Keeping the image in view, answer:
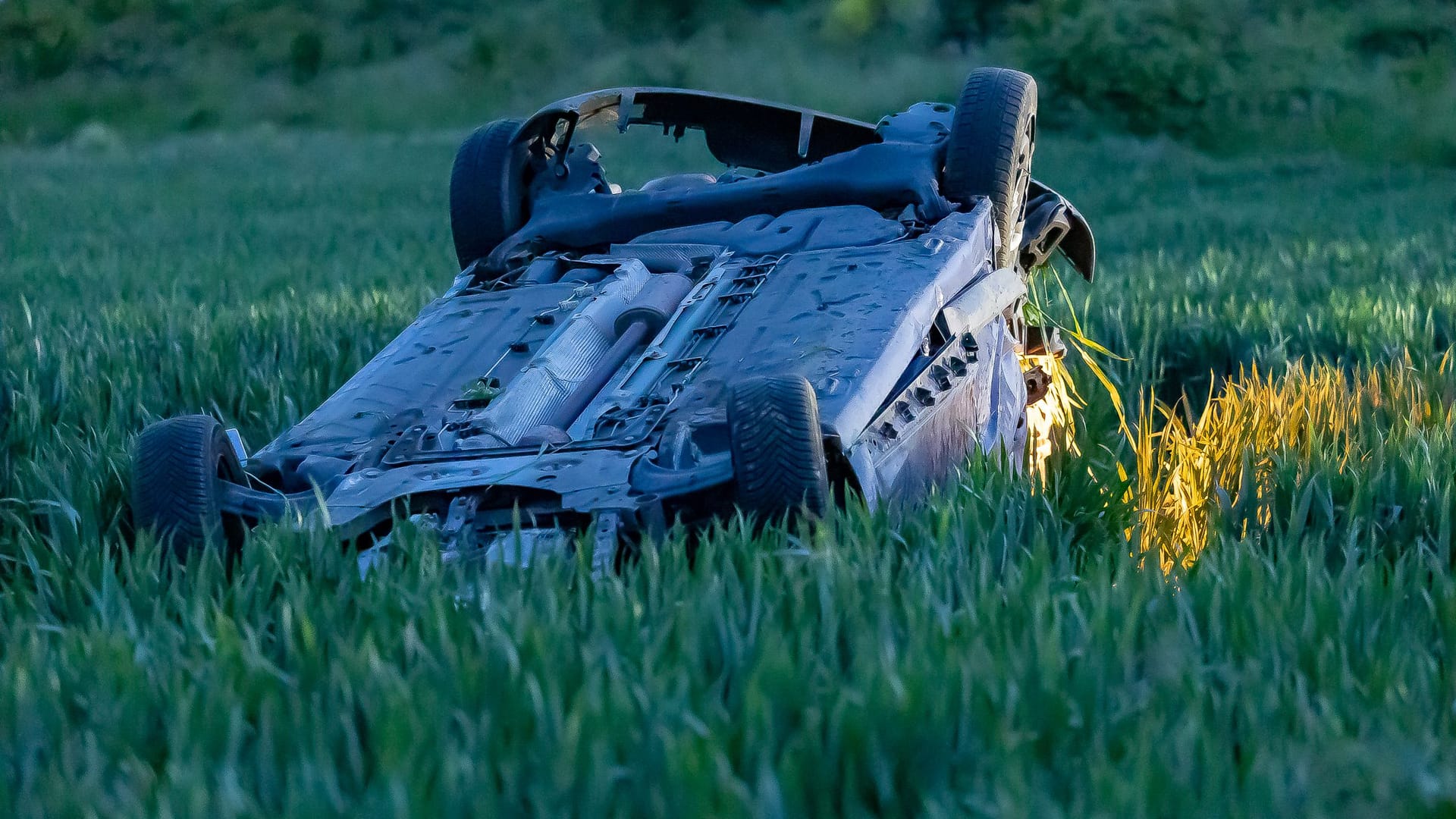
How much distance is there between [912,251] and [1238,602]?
190 cm

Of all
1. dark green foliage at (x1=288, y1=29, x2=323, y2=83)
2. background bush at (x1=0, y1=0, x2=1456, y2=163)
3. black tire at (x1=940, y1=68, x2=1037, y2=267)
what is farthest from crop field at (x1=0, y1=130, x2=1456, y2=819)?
dark green foliage at (x1=288, y1=29, x2=323, y2=83)

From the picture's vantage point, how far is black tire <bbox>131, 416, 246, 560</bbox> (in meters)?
3.23

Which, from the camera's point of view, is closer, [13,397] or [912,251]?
[912,251]

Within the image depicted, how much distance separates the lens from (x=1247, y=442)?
4.05 m

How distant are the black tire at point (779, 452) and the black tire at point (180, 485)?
109 centimetres

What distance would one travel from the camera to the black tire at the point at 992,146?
476 cm

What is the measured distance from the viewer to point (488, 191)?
16.9 feet

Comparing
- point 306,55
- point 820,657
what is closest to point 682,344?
point 820,657

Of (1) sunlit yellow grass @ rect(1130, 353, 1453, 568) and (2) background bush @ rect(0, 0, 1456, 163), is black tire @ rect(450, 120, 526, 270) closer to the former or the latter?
(1) sunlit yellow grass @ rect(1130, 353, 1453, 568)

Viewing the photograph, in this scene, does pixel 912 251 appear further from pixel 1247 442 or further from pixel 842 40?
pixel 842 40

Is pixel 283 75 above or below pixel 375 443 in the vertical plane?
below

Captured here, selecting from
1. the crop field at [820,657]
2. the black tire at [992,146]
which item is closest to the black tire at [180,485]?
the crop field at [820,657]

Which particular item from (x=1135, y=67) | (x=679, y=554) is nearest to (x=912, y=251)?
(x=679, y=554)

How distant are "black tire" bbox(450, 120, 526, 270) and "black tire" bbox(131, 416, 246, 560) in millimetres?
1945
